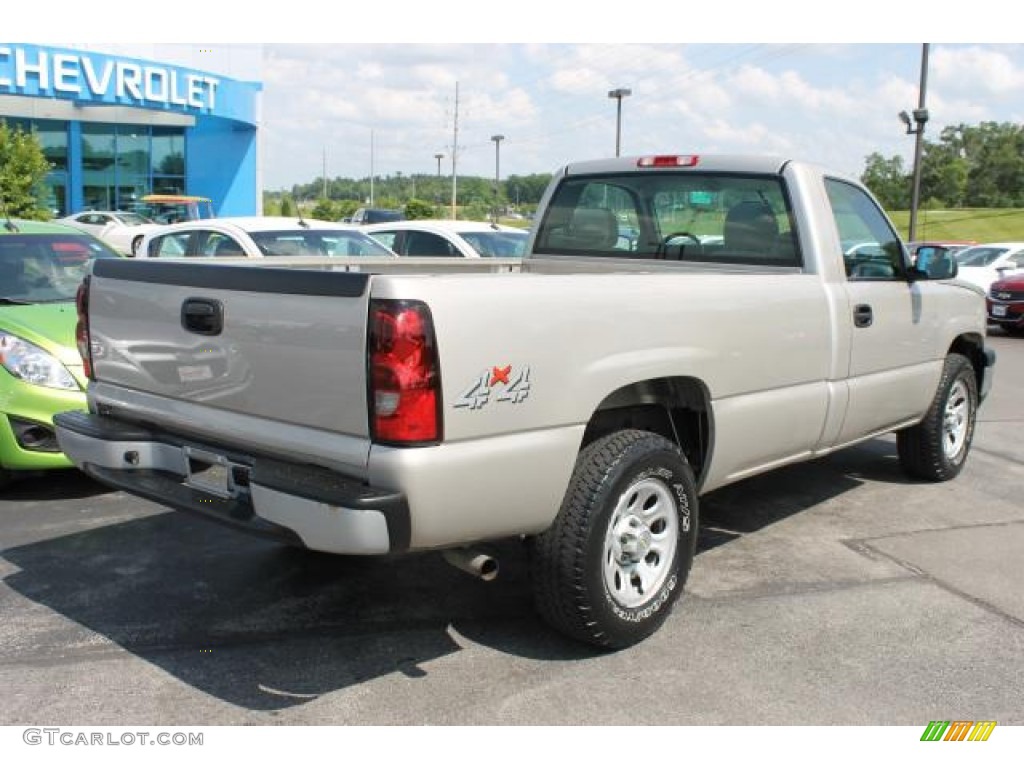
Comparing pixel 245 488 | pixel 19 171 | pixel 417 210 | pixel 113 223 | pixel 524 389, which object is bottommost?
→ pixel 245 488

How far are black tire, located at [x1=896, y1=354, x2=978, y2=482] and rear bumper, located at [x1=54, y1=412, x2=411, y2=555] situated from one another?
431 cm

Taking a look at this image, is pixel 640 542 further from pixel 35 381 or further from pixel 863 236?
pixel 35 381

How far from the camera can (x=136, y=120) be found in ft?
118

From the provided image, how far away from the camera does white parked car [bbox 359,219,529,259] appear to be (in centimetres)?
1198

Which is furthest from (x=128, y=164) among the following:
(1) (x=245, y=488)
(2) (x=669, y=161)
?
(1) (x=245, y=488)

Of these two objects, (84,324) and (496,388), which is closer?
(496,388)

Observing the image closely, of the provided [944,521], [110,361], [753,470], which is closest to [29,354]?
[110,361]

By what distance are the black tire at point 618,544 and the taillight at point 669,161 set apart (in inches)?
81.7

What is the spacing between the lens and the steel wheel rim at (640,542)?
3740 mm

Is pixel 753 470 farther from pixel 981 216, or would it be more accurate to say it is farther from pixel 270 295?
pixel 981 216

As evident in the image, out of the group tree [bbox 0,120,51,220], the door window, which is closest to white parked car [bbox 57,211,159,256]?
tree [bbox 0,120,51,220]

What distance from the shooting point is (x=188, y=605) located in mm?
4254

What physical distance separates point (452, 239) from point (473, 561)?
890cm

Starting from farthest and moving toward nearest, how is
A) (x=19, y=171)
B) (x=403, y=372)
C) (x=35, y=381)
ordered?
(x=19, y=171) < (x=35, y=381) < (x=403, y=372)
